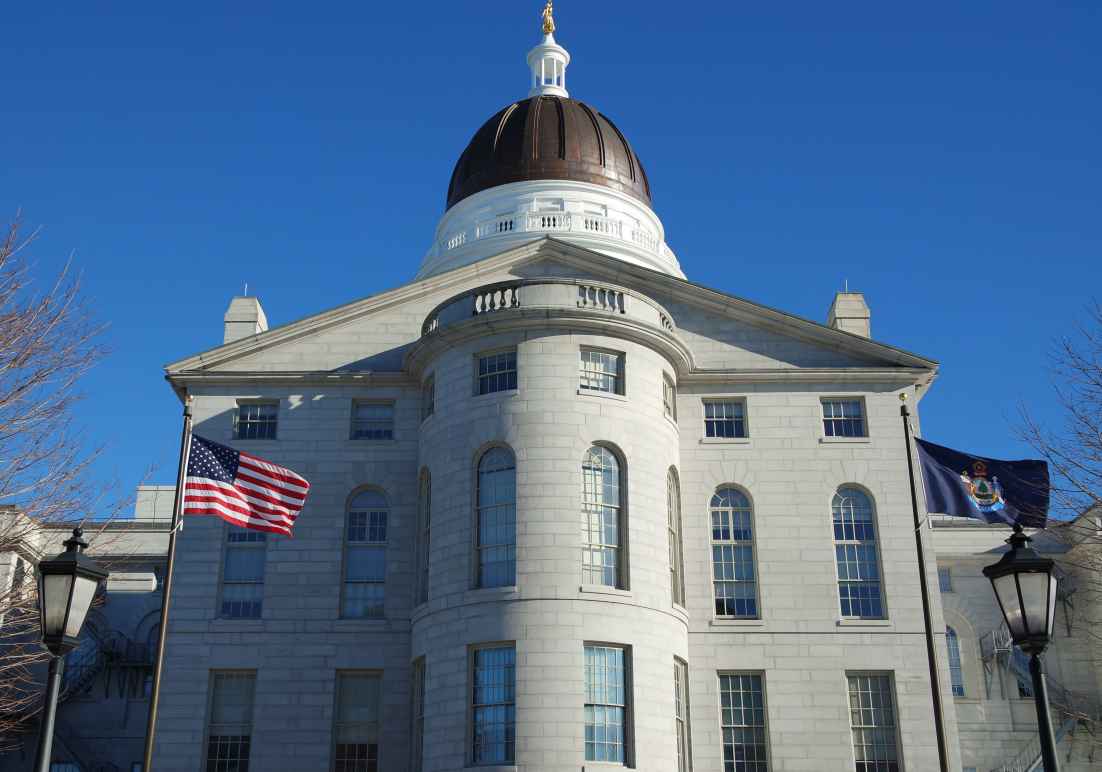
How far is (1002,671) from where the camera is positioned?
153 feet

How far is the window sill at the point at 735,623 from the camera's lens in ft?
104

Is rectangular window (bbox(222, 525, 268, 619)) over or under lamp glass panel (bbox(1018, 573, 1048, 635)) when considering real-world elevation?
over

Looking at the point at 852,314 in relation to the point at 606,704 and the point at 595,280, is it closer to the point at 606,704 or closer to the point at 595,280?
the point at 595,280

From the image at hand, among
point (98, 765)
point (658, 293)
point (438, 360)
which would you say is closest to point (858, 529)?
point (658, 293)

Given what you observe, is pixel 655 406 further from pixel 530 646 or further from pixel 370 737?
pixel 370 737

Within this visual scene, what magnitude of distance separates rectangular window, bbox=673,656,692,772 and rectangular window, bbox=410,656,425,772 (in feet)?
20.2

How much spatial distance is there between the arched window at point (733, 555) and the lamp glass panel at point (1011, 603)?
19.2 metres

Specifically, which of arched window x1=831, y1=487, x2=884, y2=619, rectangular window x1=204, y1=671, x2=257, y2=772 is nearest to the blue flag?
arched window x1=831, y1=487, x2=884, y2=619

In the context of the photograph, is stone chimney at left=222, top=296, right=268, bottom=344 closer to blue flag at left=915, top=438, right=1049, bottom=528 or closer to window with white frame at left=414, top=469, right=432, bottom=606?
window with white frame at left=414, top=469, right=432, bottom=606

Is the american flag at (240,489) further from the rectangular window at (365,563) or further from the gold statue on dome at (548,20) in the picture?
the gold statue on dome at (548,20)

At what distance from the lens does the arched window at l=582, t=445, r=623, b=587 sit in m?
28.7

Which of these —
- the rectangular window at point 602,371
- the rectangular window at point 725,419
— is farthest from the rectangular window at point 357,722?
the rectangular window at point 725,419

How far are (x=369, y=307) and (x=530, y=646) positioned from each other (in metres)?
12.3

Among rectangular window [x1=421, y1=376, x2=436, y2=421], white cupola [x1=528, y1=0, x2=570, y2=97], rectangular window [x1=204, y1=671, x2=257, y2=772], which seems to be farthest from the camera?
white cupola [x1=528, y1=0, x2=570, y2=97]
